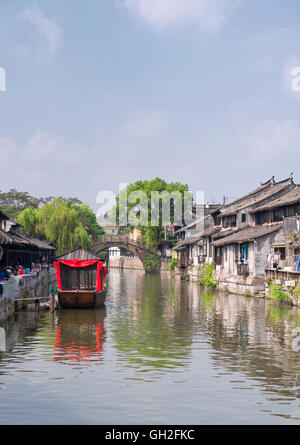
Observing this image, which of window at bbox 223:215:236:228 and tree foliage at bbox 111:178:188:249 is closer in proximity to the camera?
window at bbox 223:215:236:228

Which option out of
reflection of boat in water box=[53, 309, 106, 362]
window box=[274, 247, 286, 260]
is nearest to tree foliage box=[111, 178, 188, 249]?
window box=[274, 247, 286, 260]

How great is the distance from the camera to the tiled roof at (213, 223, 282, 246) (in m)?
39.2

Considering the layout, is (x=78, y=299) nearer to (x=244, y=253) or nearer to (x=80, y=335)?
(x=80, y=335)

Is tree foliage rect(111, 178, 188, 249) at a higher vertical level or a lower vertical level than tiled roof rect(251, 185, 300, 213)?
higher

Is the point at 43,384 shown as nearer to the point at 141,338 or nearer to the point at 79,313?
the point at 141,338

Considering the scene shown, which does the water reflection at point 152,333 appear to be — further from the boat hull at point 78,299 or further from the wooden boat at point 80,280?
the wooden boat at point 80,280

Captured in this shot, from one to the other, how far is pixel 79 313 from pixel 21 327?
647cm

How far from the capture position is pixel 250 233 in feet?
139

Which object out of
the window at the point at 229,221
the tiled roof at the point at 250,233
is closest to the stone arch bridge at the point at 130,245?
the window at the point at 229,221

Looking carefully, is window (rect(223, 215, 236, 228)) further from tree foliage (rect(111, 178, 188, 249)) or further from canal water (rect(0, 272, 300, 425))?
tree foliage (rect(111, 178, 188, 249))

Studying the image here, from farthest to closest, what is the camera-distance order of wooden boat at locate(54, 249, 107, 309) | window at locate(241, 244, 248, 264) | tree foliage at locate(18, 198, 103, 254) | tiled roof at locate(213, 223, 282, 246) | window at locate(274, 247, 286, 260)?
tree foliage at locate(18, 198, 103, 254) → window at locate(241, 244, 248, 264) → tiled roof at locate(213, 223, 282, 246) → window at locate(274, 247, 286, 260) → wooden boat at locate(54, 249, 107, 309)

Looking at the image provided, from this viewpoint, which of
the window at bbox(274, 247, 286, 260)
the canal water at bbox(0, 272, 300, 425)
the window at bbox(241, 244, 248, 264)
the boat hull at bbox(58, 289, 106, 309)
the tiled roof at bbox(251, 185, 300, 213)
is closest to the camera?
the canal water at bbox(0, 272, 300, 425)

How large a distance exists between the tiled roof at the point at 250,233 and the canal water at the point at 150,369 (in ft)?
34.9
